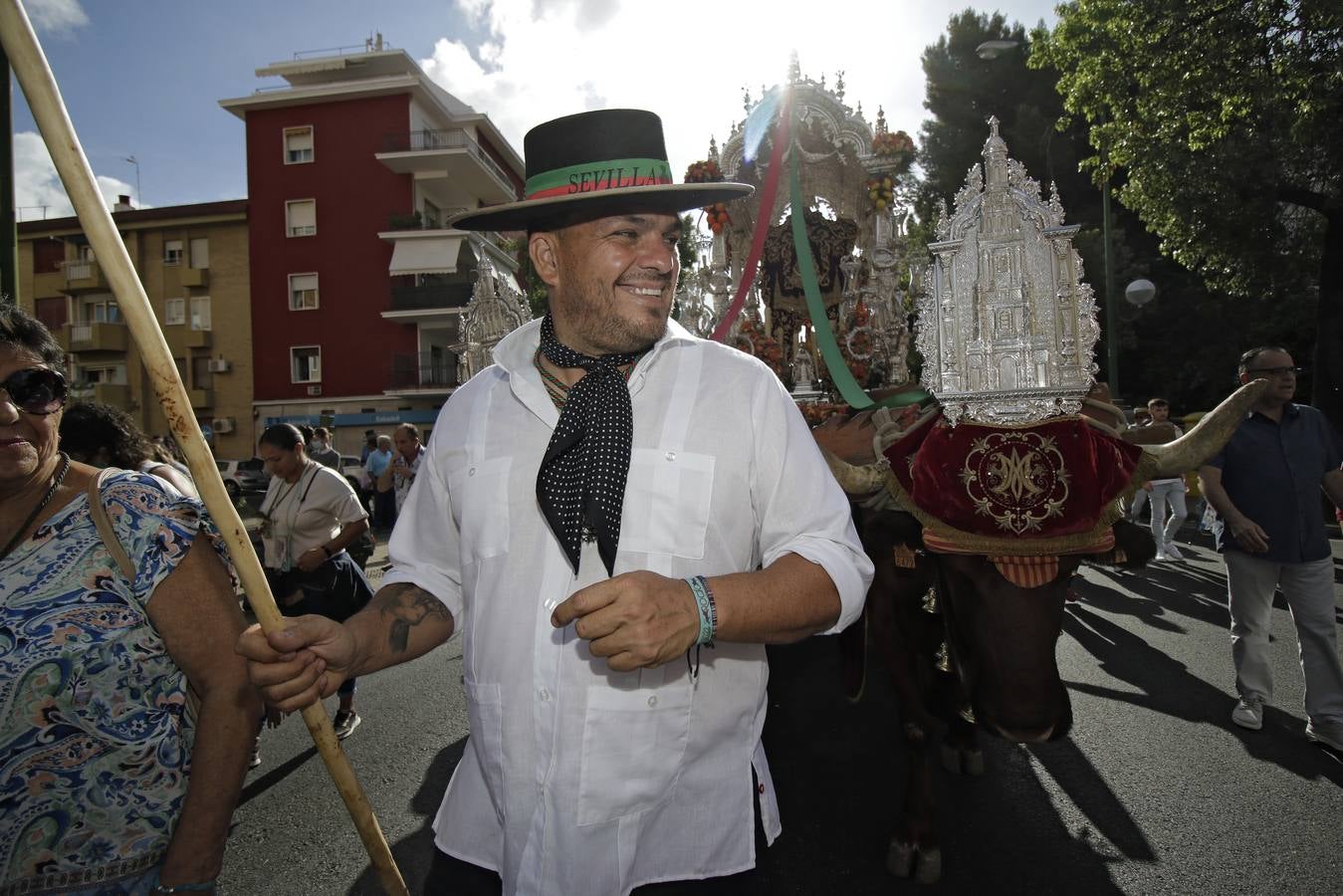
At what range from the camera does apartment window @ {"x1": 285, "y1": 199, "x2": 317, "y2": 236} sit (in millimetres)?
27453

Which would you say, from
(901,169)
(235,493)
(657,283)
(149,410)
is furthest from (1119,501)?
(149,410)

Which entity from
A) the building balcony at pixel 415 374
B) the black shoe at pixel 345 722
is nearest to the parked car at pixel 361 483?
the building balcony at pixel 415 374

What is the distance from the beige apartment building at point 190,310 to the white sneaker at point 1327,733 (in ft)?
96.9

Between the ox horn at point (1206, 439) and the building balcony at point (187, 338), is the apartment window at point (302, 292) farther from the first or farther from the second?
the ox horn at point (1206, 439)

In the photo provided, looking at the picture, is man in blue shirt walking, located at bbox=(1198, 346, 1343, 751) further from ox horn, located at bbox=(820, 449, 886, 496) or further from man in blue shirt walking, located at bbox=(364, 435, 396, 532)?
man in blue shirt walking, located at bbox=(364, 435, 396, 532)

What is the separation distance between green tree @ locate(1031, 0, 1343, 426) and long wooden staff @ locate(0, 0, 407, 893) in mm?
15487

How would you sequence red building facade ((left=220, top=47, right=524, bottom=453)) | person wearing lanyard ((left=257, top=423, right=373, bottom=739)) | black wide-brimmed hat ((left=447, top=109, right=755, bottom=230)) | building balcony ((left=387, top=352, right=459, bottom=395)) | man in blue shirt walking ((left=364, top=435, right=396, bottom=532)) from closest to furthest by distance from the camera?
black wide-brimmed hat ((left=447, top=109, right=755, bottom=230)) → person wearing lanyard ((left=257, top=423, right=373, bottom=739)) → man in blue shirt walking ((left=364, top=435, right=396, bottom=532)) → building balcony ((left=387, top=352, right=459, bottom=395)) → red building facade ((left=220, top=47, right=524, bottom=453))

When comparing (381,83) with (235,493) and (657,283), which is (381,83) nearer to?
(235,493)

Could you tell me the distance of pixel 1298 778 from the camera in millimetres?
3896

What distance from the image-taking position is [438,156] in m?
26.2

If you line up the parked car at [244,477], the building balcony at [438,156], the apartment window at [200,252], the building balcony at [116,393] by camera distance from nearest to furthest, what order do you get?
the parked car at [244,477], the building balcony at [438,156], the building balcony at [116,393], the apartment window at [200,252]

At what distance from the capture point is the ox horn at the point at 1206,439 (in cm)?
307

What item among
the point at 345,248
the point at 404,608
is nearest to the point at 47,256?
the point at 345,248

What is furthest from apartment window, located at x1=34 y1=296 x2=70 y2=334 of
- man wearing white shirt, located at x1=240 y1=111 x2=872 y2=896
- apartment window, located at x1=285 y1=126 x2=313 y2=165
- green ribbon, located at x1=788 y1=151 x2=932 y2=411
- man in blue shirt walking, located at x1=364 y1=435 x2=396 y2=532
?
man wearing white shirt, located at x1=240 y1=111 x2=872 y2=896
